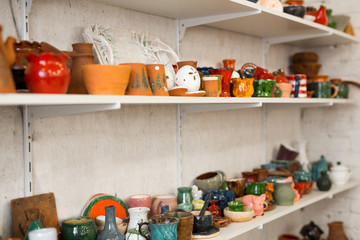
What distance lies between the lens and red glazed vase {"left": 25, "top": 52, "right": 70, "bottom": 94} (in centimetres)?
103

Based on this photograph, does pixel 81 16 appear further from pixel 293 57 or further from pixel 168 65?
pixel 293 57

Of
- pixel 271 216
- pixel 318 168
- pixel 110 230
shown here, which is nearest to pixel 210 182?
pixel 271 216

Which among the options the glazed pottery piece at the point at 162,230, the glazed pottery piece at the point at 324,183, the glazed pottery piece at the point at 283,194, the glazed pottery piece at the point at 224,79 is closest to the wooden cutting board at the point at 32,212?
the glazed pottery piece at the point at 162,230

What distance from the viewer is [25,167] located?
1331 millimetres

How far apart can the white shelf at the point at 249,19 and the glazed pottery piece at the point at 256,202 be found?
0.77 m

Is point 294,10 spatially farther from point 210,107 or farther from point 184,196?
point 184,196

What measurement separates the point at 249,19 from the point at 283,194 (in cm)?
84

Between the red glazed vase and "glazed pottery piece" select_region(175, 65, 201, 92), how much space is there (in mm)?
538

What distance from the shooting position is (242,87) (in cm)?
175

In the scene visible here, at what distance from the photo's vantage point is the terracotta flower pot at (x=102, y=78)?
A: 1.19 meters

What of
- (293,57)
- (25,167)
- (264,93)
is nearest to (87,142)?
(25,167)

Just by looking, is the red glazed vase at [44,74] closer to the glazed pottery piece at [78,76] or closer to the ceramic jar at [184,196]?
the glazed pottery piece at [78,76]

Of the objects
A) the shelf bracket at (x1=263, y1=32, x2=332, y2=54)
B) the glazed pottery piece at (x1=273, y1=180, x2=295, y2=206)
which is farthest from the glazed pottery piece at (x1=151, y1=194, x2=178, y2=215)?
the shelf bracket at (x1=263, y1=32, x2=332, y2=54)

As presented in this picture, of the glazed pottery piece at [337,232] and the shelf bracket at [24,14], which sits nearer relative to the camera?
the shelf bracket at [24,14]
